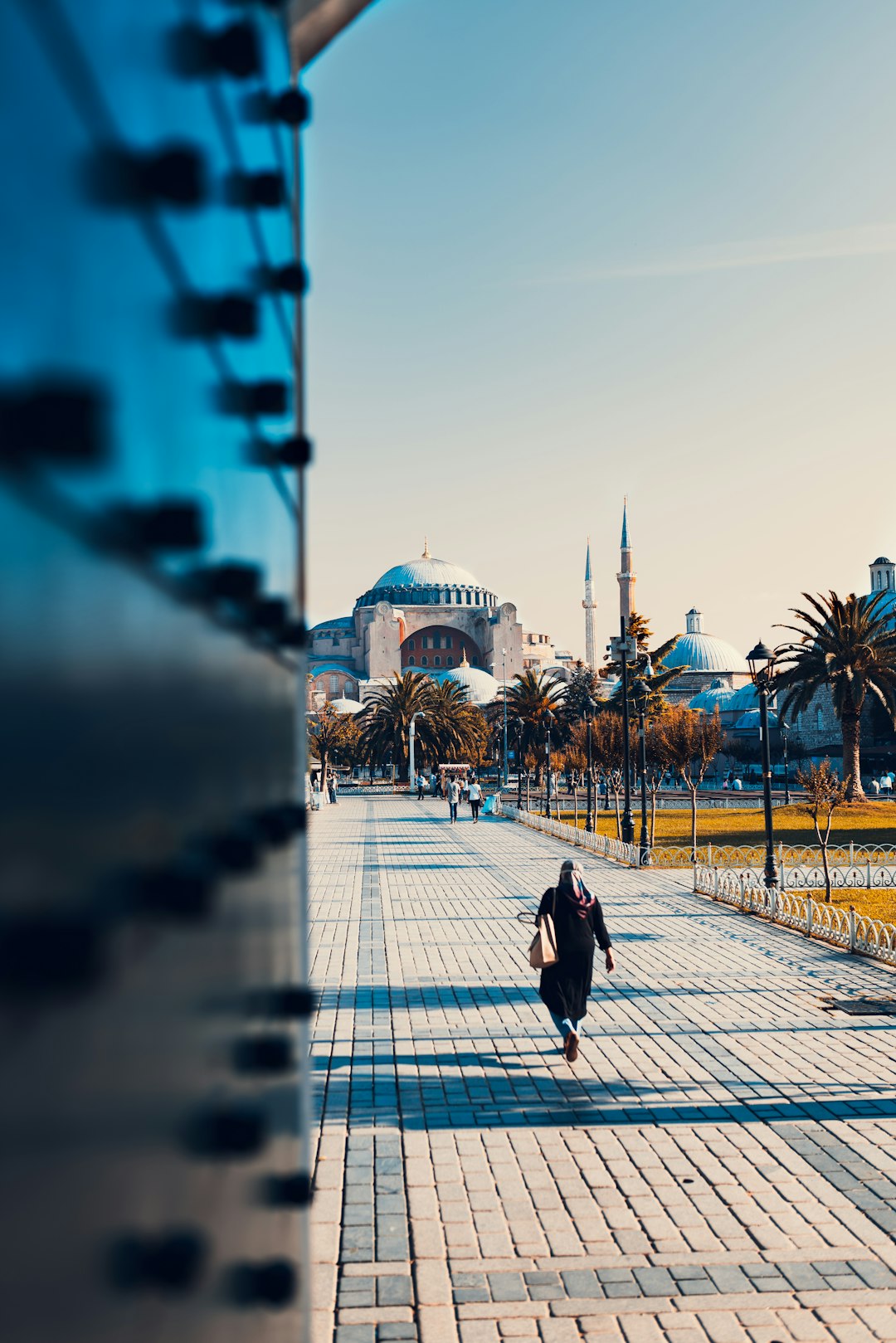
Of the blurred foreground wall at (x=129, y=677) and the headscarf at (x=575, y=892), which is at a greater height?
the blurred foreground wall at (x=129, y=677)

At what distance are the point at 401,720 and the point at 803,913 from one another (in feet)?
148

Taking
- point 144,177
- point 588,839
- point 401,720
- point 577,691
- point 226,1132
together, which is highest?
point 577,691

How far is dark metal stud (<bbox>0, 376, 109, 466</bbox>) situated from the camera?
0.64 metres

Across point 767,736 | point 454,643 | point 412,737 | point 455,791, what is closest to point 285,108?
point 767,736

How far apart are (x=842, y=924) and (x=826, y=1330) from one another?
390 inches

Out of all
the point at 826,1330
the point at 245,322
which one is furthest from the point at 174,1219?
the point at 826,1330

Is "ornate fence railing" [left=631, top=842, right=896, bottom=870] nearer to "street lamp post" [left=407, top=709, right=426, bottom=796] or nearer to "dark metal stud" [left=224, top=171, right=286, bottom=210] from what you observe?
"dark metal stud" [left=224, top=171, right=286, bottom=210]

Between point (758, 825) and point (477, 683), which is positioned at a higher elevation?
point (477, 683)

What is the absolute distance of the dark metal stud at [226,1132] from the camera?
1192 mm

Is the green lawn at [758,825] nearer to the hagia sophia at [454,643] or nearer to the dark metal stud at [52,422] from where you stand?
the dark metal stud at [52,422]

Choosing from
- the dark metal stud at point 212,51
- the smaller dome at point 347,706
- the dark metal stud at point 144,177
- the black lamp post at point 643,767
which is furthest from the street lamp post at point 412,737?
the dark metal stud at point 144,177

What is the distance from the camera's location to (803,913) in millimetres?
15430

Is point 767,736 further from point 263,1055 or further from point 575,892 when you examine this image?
point 263,1055

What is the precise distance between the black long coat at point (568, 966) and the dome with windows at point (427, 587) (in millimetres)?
113774
